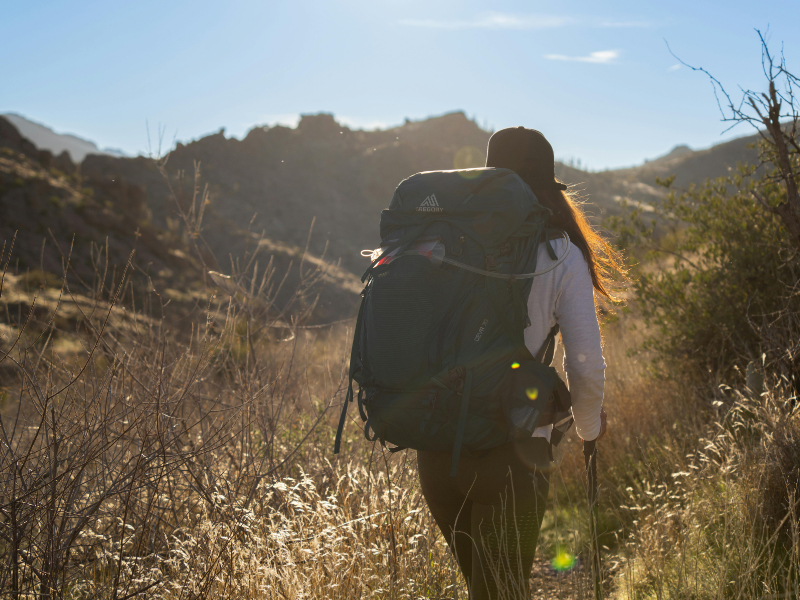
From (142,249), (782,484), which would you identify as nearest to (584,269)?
(782,484)

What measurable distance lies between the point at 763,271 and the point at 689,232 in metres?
0.87

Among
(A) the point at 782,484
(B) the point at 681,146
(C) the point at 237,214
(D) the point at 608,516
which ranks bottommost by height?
(D) the point at 608,516

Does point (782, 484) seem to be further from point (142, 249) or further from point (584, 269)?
point (142, 249)

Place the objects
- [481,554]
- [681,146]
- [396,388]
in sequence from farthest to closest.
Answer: [681,146] < [481,554] < [396,388]

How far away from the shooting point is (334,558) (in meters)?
2.21

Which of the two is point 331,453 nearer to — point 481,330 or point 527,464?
point 527,464

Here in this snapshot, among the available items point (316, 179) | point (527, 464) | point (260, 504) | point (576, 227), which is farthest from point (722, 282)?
point (316, 179)

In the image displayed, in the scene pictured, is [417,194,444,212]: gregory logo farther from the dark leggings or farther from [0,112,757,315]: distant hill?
[0,112,757,315]: distant hill

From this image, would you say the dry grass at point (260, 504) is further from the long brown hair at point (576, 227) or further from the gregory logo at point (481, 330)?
the long brown hair at point (576, 227)

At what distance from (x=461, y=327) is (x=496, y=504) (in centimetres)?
56

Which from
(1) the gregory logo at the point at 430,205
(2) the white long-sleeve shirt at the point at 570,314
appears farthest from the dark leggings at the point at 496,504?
(1) the gregory logo at the point at 430,205

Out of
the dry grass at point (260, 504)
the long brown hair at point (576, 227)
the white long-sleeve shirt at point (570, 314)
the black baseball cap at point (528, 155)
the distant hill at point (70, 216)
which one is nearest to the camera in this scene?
the white long-sleeve shirt at point (570, 314)

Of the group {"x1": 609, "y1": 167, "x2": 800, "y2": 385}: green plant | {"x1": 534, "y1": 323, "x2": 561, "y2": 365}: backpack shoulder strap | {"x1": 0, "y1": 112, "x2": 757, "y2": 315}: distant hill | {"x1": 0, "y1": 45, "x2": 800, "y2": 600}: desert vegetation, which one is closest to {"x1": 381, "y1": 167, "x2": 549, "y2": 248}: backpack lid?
{"x1": 534, "y1": 323, "x2": 561, "y2": 365}: backpack shoulder strap

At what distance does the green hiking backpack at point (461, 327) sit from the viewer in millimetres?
1465
